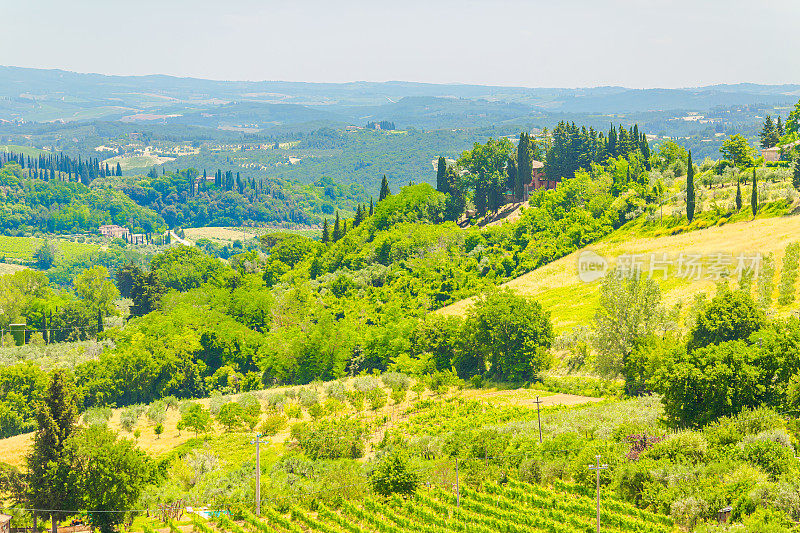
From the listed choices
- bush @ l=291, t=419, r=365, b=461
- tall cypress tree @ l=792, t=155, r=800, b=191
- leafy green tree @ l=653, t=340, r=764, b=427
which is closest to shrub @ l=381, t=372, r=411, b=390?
bush @ l=291, t=419, r=365, b=461

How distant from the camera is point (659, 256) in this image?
98.1 metres

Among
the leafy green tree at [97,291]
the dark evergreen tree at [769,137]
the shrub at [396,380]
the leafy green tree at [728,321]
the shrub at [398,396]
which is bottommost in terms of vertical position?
the leafy green tree at [97,291]

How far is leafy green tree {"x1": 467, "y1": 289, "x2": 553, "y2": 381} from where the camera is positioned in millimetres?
81562

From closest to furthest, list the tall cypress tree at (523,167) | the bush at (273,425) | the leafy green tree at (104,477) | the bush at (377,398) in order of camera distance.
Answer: the leafy green tree at (104,477)
the bush at (273,425)
the bush at (377,398)
the tall cypress tree at (523,167)

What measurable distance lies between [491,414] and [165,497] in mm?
24968

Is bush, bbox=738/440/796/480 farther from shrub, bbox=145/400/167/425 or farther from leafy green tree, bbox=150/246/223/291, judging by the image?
leafy green tree, bbox=150/246/223/291

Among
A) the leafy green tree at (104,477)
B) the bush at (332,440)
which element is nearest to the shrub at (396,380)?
the bush at (332,440)

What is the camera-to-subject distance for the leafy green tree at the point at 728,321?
68.9 meters

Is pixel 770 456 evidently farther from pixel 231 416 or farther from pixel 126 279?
pixel 126 279

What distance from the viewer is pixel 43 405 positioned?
2131 inches

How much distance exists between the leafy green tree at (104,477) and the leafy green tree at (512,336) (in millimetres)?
37605

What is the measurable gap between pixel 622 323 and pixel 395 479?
2838cm

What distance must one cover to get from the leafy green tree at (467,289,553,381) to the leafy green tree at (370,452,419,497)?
30.2 m

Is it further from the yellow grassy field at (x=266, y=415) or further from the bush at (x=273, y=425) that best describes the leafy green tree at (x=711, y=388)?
the bush at (x=273, y=425)
